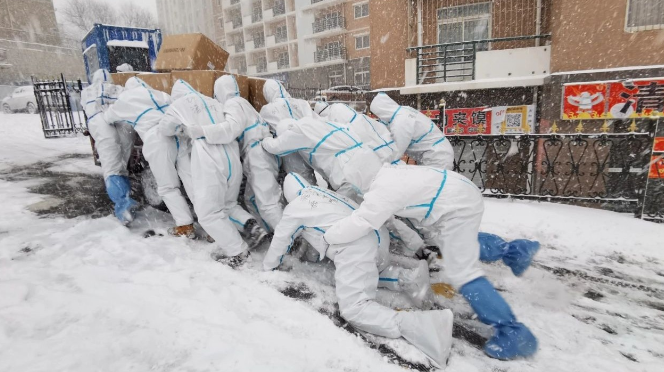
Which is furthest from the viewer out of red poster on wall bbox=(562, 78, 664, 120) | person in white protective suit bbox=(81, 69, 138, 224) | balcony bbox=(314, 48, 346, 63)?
balcony bbox=(314, 48, 346, 63)

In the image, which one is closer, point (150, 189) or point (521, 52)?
point (150, 189)

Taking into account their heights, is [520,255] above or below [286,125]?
below

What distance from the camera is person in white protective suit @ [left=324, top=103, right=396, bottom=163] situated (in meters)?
3.97

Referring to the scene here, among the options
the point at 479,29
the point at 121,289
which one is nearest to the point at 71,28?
the point at 479,29

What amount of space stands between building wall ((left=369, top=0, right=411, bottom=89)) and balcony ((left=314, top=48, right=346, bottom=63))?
15.8 meters

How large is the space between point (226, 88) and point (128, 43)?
4.10m

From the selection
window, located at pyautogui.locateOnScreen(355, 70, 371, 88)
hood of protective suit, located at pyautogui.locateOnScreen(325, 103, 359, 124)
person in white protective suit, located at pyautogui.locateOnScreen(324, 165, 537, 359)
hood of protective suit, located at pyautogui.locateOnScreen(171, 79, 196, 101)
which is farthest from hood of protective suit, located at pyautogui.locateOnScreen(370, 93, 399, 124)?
window, located at pyautogui.locateOnScreen(355, 70, 371, 88)

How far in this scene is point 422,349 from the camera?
2.12m

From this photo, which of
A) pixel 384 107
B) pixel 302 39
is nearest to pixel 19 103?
pixel 302 39

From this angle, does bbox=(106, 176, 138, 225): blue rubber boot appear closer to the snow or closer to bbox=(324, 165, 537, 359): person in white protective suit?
bbox=(324, 165, 537, 359): person in white protective suit

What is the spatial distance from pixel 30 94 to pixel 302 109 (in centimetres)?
1686

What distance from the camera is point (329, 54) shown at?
989 inches

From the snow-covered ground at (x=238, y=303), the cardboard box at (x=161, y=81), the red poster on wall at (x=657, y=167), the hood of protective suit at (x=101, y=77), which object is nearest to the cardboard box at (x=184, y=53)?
the cardboard box at (x=161, y=81)

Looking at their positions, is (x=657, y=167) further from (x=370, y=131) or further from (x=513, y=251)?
(x=370, y=131)
